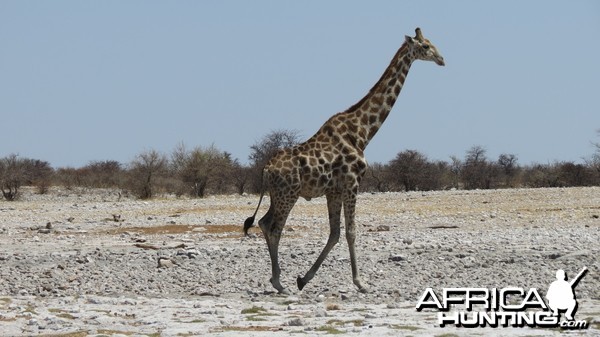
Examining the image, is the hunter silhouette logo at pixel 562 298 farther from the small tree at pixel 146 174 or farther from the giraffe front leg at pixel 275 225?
the small tree at pixel 146 174

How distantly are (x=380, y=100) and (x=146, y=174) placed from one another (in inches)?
1301

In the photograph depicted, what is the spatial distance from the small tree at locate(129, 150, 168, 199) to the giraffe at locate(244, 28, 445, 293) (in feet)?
101

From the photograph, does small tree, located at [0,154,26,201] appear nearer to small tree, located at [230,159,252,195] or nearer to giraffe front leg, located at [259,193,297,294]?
small tree, located at [230,159,252,195]

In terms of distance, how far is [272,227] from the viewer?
1417 cm

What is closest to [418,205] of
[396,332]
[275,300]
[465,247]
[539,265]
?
[465,247]

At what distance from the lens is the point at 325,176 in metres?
14.1

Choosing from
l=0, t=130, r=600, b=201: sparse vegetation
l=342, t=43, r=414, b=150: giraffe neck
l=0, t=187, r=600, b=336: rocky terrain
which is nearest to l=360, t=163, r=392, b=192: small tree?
l=0, t=130, r=600, b=201: sparse vegetation

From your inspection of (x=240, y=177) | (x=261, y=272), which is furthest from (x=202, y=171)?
(x=261, y=272)

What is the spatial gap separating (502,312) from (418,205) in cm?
2110

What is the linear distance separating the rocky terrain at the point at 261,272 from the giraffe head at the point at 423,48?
278 centimetres

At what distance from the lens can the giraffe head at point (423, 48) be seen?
15373mm

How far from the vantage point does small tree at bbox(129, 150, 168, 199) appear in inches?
1804

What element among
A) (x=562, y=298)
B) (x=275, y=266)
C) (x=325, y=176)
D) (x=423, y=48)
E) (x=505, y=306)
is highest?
(x=423, y=48)

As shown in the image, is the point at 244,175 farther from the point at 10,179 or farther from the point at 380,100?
the point at 380,100
